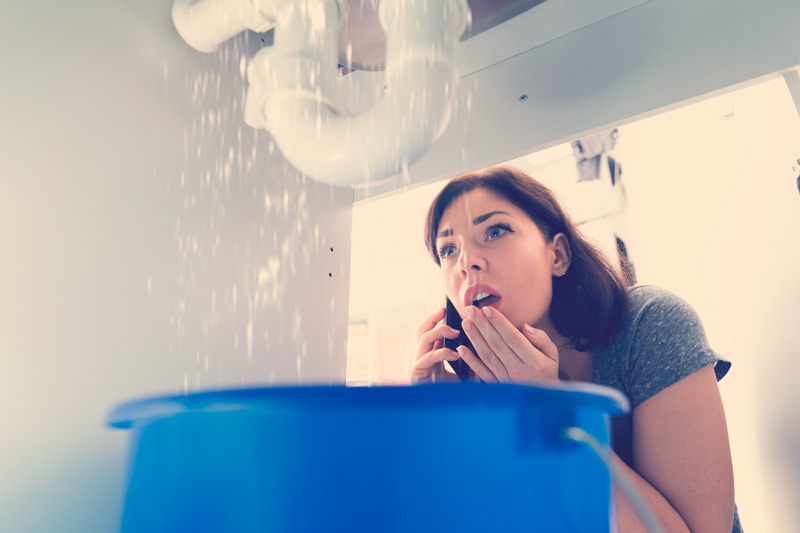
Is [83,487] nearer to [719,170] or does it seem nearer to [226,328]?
[226,328]

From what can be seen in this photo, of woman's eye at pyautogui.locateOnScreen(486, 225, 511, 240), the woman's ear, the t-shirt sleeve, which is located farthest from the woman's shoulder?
woman's eye at pyautogui.locateOnScreen(486, 225, 511, 240)

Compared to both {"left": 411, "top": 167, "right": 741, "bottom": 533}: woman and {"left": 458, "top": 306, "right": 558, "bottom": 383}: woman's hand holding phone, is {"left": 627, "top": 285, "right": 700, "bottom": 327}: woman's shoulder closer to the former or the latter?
{"left": 411, "top": 167, "right": 741, "bottom": 533}: woman

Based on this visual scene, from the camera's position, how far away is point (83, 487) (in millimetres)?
473

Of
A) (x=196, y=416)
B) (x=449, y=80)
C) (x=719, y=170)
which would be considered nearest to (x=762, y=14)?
(x=719, y=170)

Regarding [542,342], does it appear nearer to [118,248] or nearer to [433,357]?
[433,357]

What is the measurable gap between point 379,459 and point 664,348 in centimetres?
60

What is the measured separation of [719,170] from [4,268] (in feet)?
3.69

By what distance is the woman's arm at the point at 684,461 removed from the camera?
1.88 feet

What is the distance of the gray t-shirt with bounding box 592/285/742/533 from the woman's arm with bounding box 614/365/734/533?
2cm

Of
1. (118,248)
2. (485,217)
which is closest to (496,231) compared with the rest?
(485,217)

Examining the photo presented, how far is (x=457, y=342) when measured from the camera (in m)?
0.88

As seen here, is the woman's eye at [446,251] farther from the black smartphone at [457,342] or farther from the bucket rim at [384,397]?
the bucket rim at [384,397]

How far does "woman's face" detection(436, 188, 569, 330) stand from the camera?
789 mm

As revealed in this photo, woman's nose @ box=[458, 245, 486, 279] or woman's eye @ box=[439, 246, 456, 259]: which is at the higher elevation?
woman's eye @ box=[439, 246, 456, 259]
